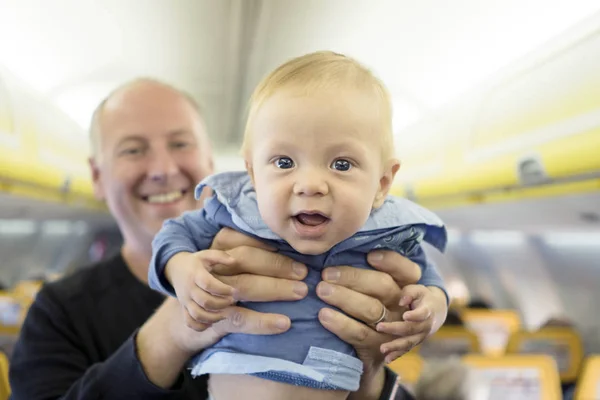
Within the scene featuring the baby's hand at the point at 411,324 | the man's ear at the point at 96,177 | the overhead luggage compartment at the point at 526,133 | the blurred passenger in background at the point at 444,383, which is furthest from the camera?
the overhead luggage compartment at the point at 526,133

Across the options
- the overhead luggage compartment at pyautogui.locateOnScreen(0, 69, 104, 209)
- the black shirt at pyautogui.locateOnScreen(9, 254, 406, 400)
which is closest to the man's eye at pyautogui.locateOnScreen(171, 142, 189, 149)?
the black shirt at pyautogui.locateOnScreen(9, 254, 406, 400)

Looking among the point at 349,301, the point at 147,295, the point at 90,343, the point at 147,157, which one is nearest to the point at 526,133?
the point at 147,157

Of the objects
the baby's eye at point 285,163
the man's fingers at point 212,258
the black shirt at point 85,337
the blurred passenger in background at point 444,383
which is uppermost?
the baby's eye at point 285,163

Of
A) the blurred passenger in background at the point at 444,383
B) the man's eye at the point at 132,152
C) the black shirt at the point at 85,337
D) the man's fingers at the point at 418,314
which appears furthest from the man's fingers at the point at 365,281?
the blurred passenger in background at the point at 444,383

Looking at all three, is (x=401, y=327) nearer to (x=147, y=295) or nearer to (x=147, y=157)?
(x=147, y=295)

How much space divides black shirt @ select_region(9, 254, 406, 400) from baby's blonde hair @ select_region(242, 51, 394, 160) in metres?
0.67

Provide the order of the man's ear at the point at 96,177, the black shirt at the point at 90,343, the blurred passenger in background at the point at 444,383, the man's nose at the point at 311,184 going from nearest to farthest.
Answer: the man's nose at the point at 311,184 < the black shirt at the point at 90,343 < the man's ear at the point at 96,177 < the blurred passenger in background at the point at 444,383

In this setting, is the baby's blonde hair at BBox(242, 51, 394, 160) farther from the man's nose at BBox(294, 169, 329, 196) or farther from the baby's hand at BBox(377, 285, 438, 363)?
the baby's hand at BBox(377, 285, 438, 363)

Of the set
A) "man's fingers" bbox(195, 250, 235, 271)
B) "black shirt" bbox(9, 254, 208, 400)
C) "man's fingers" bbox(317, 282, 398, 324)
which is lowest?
"black shirt" bbox(9, 254, 208, 400)

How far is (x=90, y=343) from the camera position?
1824 millimetres

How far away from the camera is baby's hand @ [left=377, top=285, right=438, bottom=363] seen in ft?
4.16

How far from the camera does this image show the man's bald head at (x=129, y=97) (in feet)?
6.61

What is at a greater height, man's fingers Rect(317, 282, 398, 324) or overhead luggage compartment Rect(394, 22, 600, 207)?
overhead luggage compartment Rect(394, 22, 600, 207)

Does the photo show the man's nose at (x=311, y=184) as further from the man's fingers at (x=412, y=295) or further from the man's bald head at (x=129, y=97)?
the man's bald head at (x=129, y=97)
